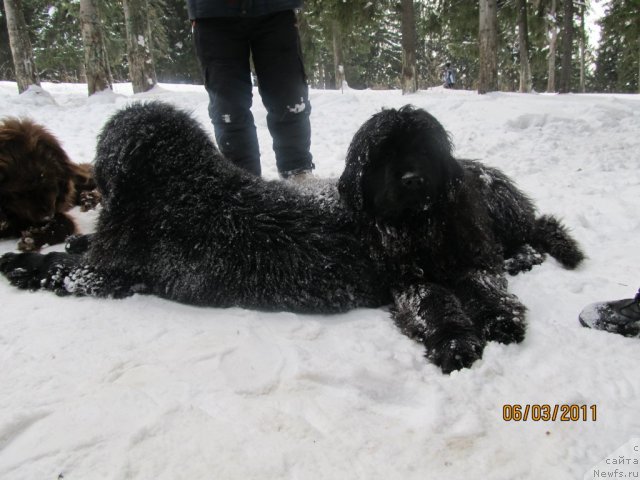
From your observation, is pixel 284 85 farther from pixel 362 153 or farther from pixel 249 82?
pixel 362 153

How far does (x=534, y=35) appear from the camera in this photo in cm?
2036

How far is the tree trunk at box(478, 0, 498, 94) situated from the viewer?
10.7 metres

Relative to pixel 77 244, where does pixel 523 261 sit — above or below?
below

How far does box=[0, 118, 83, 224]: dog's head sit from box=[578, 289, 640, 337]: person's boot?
3654mm

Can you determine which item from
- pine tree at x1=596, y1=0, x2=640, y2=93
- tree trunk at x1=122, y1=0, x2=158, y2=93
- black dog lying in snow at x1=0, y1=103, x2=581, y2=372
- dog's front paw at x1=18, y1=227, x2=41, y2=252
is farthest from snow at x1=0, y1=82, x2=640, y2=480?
tree trunk at x1=122, y1=0, x2=158, y2=93

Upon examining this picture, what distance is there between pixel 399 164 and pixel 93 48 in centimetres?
1129

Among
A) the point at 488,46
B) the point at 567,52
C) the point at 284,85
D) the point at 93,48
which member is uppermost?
the point at 93,48

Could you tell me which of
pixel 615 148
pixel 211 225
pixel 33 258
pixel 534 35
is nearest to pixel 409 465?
pixel 211 225

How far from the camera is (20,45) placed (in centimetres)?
1114

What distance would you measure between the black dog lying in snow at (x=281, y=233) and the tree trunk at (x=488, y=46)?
9722mm

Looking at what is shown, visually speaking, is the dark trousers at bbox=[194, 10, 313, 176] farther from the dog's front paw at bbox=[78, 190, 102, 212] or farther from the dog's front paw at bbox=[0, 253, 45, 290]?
the dog's front paw at bbox=[0, 253, 45, 290]
